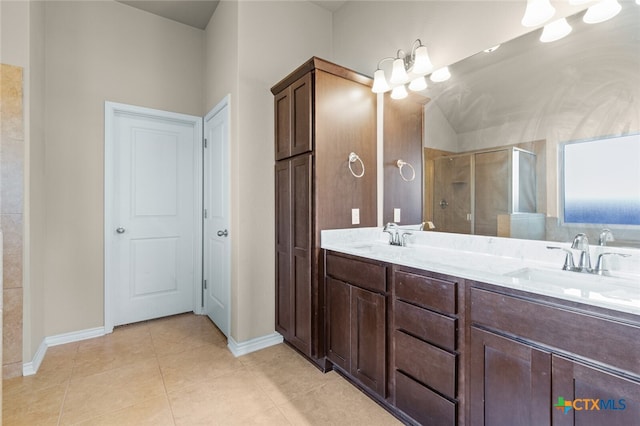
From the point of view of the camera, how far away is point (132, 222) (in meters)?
3.02

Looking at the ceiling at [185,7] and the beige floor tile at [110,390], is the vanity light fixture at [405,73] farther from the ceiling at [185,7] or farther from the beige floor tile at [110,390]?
the beige floor tile at [110,390]

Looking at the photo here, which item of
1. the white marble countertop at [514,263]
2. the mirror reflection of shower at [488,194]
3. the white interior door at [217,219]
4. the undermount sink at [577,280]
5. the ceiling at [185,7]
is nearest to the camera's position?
the white marble countertop at [514,263]

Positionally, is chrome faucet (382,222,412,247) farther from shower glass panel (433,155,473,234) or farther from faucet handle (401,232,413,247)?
shower glass panel (433,155,473,234)

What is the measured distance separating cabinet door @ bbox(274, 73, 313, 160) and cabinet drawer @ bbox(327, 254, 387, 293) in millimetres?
807

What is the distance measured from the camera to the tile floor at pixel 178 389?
5.65 feet

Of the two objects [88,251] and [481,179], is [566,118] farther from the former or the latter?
[88,251]

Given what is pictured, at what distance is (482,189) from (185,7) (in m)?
3.06

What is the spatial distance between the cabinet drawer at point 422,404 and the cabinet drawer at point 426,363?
0.12 ft

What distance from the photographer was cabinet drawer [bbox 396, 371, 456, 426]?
1.38 m

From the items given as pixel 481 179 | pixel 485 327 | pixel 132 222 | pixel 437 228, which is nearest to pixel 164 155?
pixel 132 222

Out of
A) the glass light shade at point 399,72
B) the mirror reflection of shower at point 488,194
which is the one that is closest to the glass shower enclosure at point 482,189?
the mirror reflection of shower at point 488,194

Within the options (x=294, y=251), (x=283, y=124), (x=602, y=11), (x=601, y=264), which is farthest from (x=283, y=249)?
(x=602, y=11)

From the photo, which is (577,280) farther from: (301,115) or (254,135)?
(254,135)

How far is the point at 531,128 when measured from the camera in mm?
1597
